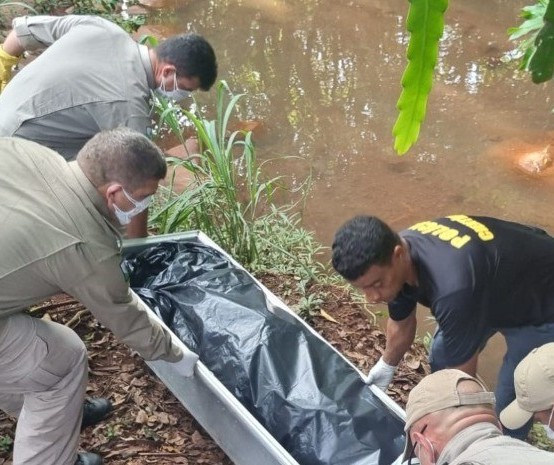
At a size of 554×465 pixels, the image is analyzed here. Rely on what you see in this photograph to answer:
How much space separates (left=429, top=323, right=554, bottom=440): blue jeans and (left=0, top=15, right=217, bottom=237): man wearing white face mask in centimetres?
139

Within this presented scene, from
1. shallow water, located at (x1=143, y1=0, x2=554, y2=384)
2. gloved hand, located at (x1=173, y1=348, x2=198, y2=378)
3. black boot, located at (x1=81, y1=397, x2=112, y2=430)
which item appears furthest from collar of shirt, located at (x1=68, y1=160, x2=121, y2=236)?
shallow water, located at (x1=143, y1=0, x2=554, y2=384)

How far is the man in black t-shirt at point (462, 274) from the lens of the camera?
1.96m

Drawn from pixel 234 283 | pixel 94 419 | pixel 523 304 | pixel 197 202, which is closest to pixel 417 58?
pixel 523 304

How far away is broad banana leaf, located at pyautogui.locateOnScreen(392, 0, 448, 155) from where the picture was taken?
1026 millimetres

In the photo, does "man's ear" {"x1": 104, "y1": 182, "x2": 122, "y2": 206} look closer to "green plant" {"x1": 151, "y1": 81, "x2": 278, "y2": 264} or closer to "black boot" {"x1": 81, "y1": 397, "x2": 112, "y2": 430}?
"black boot" {"x1": 81, "y1": 397, "x2": 112, "y2": 430}

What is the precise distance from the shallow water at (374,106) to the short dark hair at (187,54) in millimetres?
1855

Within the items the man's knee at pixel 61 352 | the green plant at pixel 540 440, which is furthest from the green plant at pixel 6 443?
the green plant at pixel 540 440

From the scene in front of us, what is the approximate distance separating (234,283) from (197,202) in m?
0.78

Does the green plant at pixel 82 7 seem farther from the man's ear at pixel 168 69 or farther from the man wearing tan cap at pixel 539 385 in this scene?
the man wearing tan cap at pixel 539 385

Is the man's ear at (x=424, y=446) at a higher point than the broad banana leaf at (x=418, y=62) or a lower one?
lower

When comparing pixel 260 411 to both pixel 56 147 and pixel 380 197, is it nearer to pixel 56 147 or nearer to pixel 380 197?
pixel 56 147

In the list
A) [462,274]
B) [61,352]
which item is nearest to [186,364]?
[61,352]

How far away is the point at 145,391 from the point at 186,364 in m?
0.52

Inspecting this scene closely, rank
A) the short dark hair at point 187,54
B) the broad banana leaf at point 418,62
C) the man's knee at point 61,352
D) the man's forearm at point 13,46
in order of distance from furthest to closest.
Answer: the man's forearm at point 13,46
the short dark hair at point 187,54
the man's knee at point 61,352
the broad banana leaf at point 418,62
